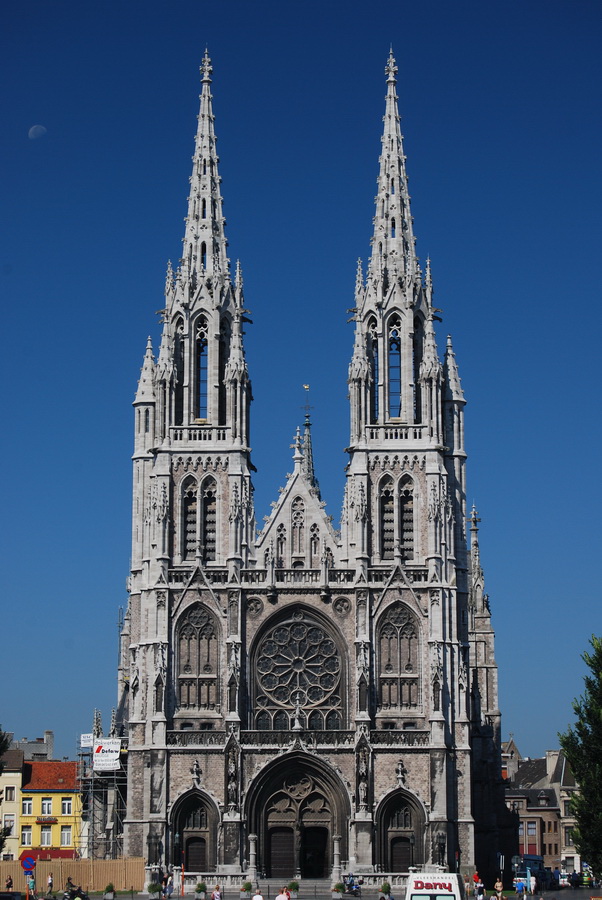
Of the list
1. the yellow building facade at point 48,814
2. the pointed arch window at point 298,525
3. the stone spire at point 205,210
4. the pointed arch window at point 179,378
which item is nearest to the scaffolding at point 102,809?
the yellow building facade at point 48,814

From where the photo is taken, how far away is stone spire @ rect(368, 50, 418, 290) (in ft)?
261

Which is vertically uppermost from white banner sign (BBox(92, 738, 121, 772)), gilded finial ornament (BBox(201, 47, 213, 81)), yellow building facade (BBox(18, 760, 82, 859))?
gilded finial ornament (BBox(201, 47, 213, 81))

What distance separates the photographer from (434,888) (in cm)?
3950

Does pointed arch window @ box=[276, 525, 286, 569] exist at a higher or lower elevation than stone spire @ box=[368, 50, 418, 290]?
lower

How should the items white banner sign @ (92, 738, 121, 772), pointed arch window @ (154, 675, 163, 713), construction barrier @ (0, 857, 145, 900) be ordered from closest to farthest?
construction barrier @ (0, 857, 145, 900)
pointed arch window @ (154, 675, 163, 713)
white banner sign @ (92, 738, 121, 772)

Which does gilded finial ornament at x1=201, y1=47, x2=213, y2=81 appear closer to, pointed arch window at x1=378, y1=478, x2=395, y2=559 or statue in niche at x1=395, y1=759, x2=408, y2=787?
pointed arch window at x1=378, y1=478, x2=395, y2=559

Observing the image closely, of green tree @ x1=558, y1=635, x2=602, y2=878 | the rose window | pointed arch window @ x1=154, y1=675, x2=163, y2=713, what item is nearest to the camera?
green tree @ x1=558, y1=635, x2=602, y2=878

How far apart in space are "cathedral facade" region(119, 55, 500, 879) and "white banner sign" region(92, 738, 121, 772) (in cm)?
674

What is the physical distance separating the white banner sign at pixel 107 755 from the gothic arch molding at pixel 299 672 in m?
11.1

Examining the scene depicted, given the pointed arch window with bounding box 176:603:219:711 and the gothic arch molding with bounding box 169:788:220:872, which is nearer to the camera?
the gothic arch molding with bounding box 169:788:220:872

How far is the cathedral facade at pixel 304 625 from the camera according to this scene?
2832 inches

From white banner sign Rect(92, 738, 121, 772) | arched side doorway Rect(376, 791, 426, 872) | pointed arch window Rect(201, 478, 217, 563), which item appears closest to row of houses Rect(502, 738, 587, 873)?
white banner sign Rect(92, 738, 121, 772)

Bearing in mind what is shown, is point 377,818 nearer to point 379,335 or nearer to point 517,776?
point 379,335

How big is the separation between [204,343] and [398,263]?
1061 centimetres
